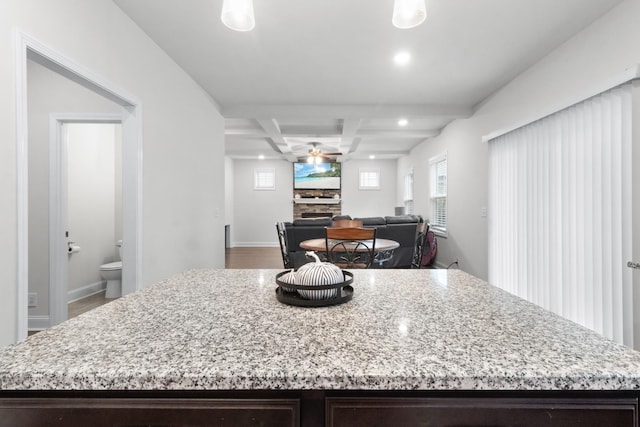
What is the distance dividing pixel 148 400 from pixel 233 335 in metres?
0.20

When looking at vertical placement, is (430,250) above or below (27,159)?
below

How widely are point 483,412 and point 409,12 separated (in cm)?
118

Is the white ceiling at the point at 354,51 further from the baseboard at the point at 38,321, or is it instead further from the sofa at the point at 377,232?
the baseboard at the point at 38,321

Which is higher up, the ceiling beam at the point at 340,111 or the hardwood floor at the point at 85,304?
the ceiling beam at the point at 340,111

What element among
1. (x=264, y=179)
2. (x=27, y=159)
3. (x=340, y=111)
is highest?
(x=340, y=111)

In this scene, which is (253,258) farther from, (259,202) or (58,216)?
(58,216)

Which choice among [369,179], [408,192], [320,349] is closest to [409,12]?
[320,349]

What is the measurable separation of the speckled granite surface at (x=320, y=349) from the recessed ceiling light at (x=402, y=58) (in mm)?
2579

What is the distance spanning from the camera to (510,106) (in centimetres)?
351

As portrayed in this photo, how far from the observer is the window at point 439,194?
5.70 meters

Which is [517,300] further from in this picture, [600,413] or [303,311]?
[303,311]

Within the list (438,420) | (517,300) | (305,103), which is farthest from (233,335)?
(305,103)

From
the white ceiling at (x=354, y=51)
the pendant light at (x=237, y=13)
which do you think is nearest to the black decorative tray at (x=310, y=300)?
the pendant light at (x=237, y=13)

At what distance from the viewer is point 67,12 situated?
1.81 m
